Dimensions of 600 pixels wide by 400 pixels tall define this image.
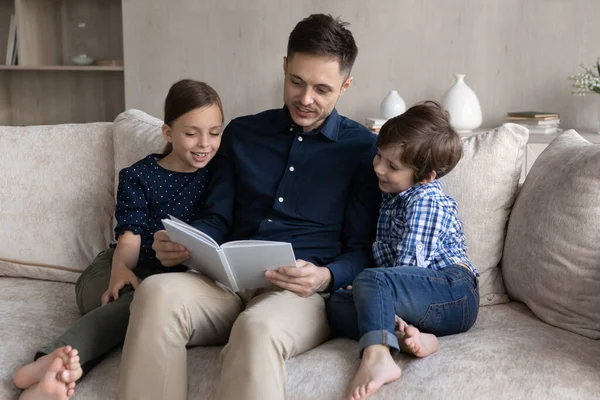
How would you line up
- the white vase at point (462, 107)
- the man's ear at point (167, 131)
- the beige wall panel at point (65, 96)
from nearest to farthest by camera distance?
the man's ear at point (167, 131) → the white vase at point (462, 107) → the beige wall panel at point (65, 96)

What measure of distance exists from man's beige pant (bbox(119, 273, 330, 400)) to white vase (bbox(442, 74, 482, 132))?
1.95 metres

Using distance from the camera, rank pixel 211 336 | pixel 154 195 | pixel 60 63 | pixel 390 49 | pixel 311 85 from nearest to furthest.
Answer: pixel 211 336, pixel 311 85, pixel 154 195, pixel 390 49, pixel 60 63

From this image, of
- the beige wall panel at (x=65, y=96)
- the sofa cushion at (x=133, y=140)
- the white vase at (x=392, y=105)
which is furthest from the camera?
the beige wall panel at (x=65, y=96)

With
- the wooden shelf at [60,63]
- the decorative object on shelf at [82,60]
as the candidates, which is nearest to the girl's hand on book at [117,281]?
the wooden shelf at [60,63]

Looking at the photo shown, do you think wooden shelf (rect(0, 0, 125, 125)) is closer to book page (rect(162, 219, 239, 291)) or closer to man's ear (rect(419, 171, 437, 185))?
book page (rect(162, 219, 239, 291))

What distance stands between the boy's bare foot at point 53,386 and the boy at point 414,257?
0.62 meters

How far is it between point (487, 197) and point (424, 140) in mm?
285

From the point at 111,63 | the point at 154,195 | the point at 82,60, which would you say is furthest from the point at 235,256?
the point at 82,60

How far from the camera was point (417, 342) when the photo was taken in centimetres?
165

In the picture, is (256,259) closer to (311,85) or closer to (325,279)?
(325,279)

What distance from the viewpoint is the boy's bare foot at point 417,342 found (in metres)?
1.65

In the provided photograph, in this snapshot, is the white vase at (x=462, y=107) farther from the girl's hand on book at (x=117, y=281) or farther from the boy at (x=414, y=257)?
the girl's hand on book at (x=117, y=281)

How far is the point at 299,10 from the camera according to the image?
3982 millimetres

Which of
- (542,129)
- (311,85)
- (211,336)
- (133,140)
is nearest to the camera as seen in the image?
(211,336)
